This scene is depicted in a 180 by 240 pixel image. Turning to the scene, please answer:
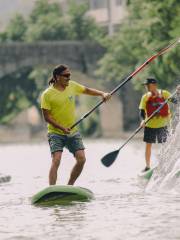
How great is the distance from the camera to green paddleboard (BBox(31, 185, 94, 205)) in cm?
1245

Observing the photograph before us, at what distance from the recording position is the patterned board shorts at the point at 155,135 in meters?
16.7

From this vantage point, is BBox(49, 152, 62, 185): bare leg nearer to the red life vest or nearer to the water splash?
the water splash

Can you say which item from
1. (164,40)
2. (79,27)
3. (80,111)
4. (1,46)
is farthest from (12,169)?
(79,27)

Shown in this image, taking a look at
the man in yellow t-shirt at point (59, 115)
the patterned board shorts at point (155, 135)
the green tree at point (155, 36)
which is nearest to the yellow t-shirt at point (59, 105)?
the man in yellow t-shirt at point (59, 115)

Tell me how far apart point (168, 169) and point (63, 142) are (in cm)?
182

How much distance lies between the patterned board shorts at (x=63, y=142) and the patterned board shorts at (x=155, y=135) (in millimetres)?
3867

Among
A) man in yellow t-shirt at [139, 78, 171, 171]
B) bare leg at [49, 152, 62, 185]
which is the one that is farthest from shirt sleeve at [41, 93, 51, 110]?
man in yellow t-shirt at [139, 78, 171, 171]

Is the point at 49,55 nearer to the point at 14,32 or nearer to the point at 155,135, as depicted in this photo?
the point at 14,32

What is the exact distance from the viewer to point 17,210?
11844 mm

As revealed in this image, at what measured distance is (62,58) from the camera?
2350 inches

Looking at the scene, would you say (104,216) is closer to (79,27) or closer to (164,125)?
(164,125)

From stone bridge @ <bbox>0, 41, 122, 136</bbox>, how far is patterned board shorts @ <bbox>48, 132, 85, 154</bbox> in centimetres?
4575

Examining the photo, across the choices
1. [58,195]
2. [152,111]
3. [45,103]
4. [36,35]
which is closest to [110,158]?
[152,111]

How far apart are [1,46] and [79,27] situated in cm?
1129
